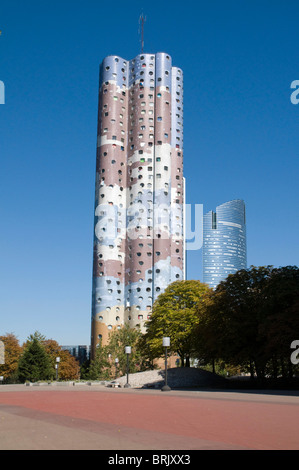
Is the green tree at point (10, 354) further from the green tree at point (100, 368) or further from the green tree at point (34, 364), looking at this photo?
the green tree at point (34, 364)

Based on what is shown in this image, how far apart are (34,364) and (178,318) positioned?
72.7 feet

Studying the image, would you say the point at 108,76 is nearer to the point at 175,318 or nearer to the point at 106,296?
the point at 106,296

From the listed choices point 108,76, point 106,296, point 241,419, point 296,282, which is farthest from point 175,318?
point 108,76

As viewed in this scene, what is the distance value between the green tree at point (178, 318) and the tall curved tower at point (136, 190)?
127 feet

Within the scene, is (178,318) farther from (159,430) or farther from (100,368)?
(159,430)

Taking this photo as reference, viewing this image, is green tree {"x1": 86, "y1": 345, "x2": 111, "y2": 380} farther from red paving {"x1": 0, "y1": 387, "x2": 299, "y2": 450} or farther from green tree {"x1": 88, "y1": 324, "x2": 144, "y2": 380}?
red paving {"x1": 0, "y1": 387, "x2": 299, "y2": 450}

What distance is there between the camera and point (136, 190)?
404 feet

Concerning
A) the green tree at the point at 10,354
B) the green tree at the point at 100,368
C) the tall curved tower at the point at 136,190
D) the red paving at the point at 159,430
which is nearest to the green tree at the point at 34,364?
the green tree at the point at 100,368

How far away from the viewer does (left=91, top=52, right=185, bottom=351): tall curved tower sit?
118438 mm

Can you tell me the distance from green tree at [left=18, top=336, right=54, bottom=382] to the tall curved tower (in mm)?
42007

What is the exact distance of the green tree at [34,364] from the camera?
71375 millimetres

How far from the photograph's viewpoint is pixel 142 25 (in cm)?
14400

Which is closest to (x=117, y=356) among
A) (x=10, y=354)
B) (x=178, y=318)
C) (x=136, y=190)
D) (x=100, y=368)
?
(x=100, y=368)
